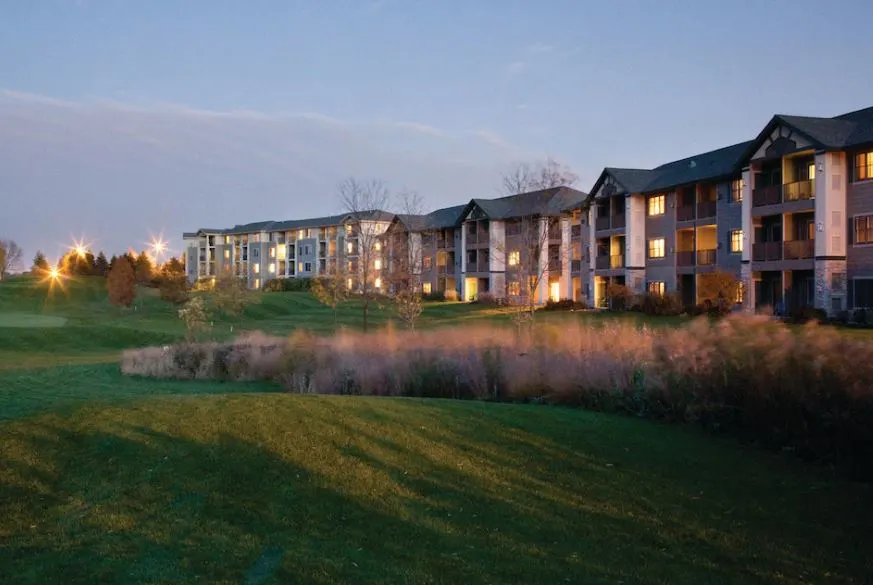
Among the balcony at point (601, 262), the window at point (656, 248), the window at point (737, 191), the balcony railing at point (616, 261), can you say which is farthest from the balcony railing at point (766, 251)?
the balcony at point (601, 262)

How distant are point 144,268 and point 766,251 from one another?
3004 inches

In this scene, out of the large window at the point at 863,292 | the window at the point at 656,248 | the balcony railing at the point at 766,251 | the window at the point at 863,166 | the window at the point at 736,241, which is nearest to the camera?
the window at the point at 863,166

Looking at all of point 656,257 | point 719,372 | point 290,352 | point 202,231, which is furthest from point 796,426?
point 202,231

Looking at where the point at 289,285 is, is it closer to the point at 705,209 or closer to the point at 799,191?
the point at 705,209

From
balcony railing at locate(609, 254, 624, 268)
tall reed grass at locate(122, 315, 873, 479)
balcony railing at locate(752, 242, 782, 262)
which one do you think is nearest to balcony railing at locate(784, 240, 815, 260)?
balcony railing at locate(752, 242, 782, 262)

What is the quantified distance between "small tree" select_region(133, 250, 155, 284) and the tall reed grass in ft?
235

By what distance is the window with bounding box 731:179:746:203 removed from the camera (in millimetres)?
39625

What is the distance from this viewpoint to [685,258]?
1718 inches

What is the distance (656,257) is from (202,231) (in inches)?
3272

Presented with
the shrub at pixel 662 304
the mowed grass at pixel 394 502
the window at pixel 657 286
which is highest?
the window at pixel 657 286

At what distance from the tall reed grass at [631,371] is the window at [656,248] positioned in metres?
30.0

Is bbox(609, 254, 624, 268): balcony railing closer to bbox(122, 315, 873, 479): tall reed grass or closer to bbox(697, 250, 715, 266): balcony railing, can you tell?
bbox(697, 250, 715, 266): balcony railing

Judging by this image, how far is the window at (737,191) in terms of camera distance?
1560 inches

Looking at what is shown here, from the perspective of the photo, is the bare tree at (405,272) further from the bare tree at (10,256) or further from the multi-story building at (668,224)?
the bare tree at (10,256)
